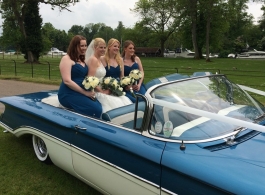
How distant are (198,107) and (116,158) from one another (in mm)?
904

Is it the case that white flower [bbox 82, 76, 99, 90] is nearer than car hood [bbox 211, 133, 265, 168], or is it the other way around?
car hood [bbox 211, 133, 265, 168]

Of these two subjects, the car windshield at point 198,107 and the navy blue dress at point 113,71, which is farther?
the navy blue dress at point 113,71

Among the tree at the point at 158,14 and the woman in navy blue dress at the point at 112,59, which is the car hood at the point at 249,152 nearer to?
the woman in navy blue dress at the point at 112,59

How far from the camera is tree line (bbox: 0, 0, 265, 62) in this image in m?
33.2

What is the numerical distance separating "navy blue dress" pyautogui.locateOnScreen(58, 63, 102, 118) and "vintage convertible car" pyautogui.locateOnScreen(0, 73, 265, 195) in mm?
219

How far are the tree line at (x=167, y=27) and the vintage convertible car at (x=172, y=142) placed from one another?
29.7 m

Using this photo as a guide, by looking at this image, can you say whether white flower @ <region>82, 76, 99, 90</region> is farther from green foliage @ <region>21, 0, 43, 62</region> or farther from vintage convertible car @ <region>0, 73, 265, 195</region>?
green foliage @ <region>21, 0, 43, 62</region>

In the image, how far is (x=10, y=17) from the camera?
112ft

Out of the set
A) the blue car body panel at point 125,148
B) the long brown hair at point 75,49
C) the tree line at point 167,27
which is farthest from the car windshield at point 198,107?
the tree line at point 167,27

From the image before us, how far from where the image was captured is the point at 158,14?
6066cm

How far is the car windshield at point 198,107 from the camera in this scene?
225 cm

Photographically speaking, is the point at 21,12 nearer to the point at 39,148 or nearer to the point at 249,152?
the point at 39,148

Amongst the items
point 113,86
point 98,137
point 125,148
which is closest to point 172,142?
point 125,148

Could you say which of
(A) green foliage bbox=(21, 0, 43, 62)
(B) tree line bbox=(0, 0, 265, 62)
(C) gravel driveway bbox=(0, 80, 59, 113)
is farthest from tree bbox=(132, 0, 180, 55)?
(C) gravel driveway bbox=(0, 80, 59, 113)
